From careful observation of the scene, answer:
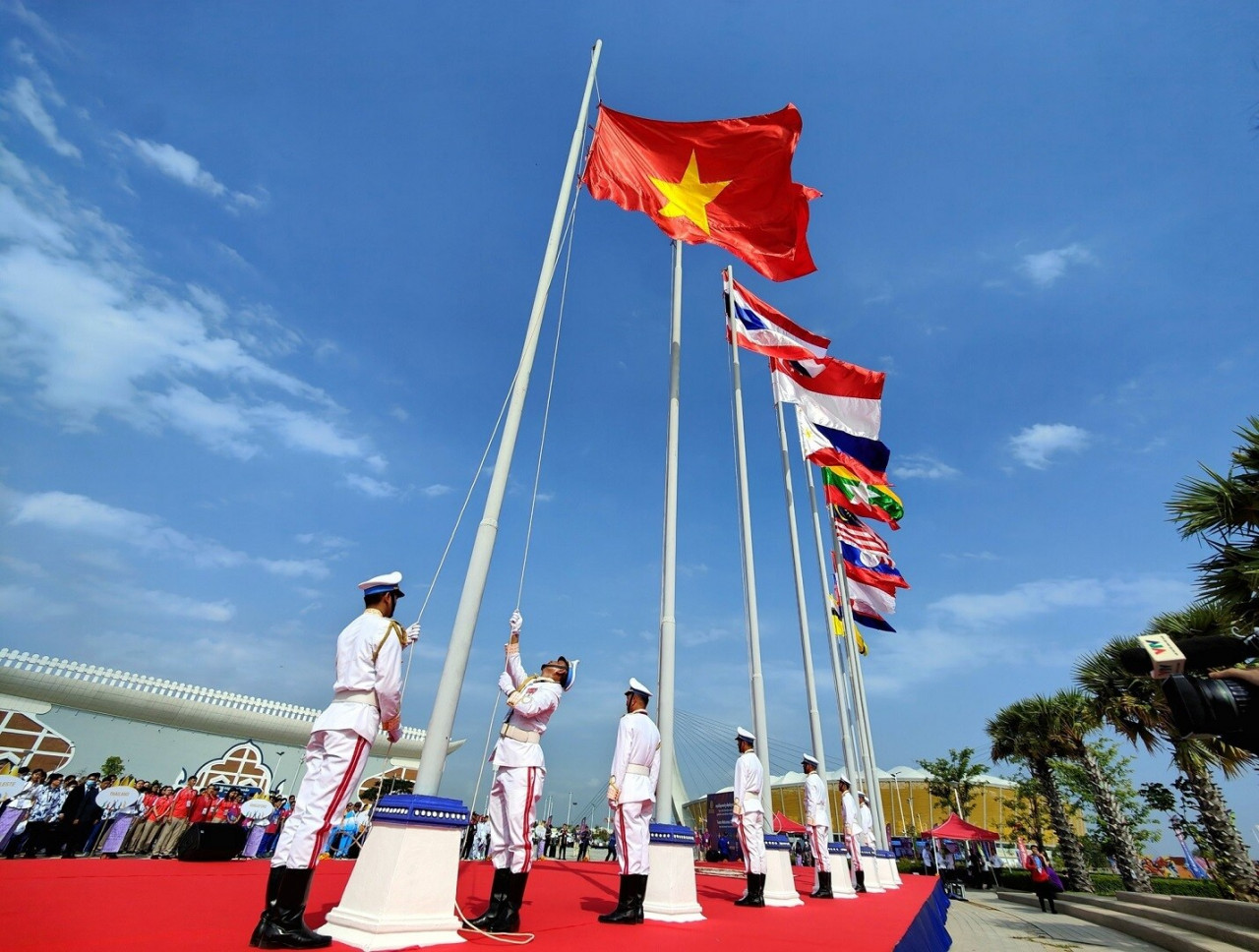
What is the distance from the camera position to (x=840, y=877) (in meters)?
10.0

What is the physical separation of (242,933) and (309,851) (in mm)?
657

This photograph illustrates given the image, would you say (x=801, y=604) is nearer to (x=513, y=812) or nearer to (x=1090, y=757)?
(x=513, y=812)

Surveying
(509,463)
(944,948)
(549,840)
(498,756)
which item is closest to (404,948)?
(498,756)

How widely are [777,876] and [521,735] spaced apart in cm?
474

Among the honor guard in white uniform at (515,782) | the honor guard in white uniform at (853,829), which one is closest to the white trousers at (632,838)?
the honor guard in white uniform at (515,782)

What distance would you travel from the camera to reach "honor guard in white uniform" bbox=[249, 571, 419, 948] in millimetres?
3213

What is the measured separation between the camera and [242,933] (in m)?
3.45

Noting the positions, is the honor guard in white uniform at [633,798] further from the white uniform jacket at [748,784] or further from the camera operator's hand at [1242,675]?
the camera operator's hand at [1242,675]

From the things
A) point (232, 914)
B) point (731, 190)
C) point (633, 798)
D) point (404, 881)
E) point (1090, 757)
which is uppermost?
point (731, 190)

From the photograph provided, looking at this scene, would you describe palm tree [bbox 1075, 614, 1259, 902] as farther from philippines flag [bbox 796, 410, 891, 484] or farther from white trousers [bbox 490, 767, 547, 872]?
white trousers [bbox 490, 767, 547, 872]

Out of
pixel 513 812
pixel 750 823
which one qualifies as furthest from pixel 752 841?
pixel 513 812

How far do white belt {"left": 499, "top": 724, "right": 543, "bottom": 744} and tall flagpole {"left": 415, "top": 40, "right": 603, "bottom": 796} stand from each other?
1.72ft

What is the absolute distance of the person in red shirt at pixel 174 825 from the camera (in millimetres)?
12617

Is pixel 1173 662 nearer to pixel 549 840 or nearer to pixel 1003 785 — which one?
pixel 549 840
